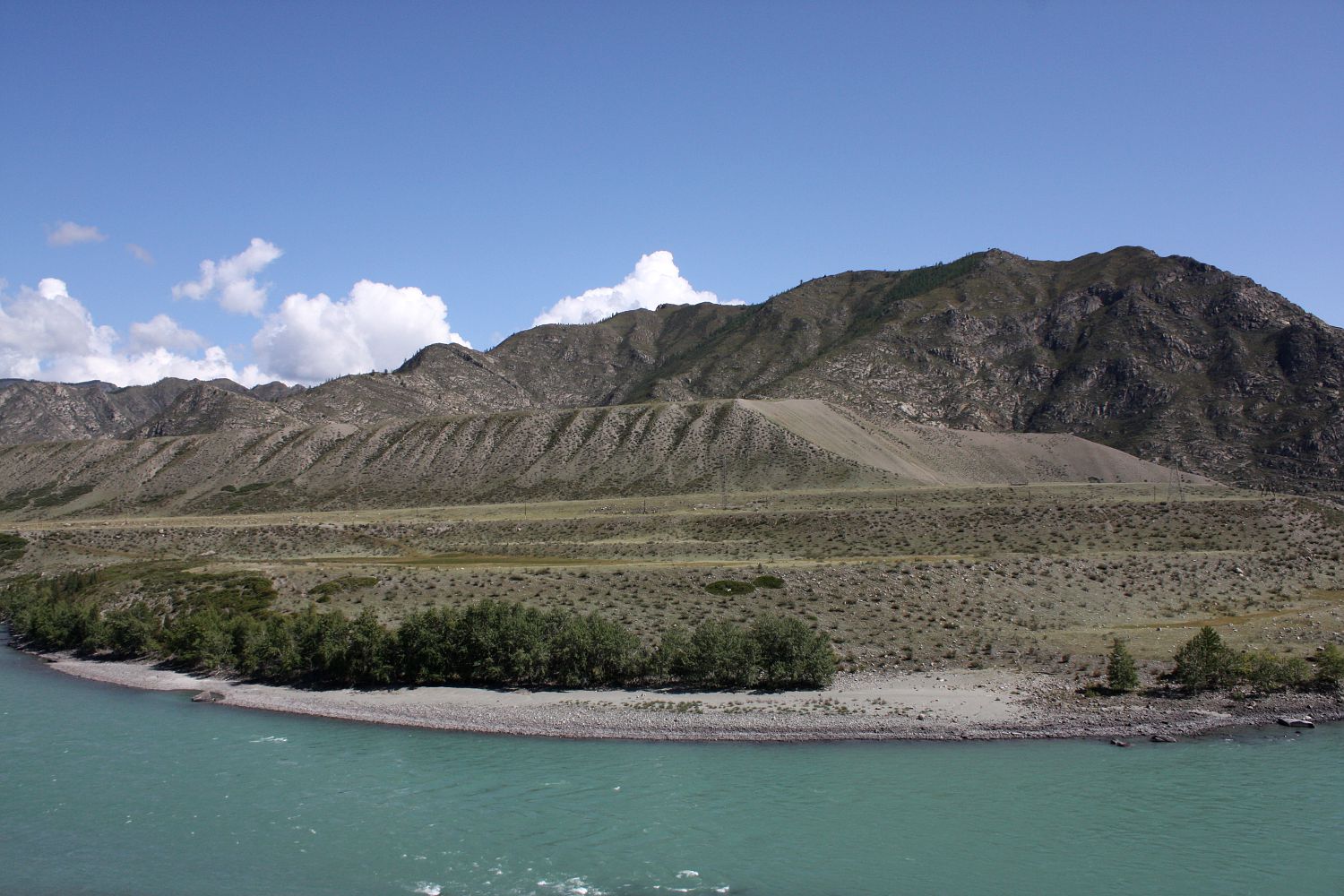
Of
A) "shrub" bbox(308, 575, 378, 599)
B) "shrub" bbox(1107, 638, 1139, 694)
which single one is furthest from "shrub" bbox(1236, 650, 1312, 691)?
"shrub" bbox(308, 575, 378, 599)

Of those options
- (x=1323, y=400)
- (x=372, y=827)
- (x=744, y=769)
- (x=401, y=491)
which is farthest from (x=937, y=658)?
(x=1323, y=400)

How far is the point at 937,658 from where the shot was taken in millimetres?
41469

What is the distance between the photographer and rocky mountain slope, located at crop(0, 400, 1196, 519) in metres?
122

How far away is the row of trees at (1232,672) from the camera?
37000 millimetres

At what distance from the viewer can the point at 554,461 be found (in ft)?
448

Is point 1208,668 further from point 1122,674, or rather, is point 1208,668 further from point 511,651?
point 511,651

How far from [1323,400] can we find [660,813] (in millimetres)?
182287

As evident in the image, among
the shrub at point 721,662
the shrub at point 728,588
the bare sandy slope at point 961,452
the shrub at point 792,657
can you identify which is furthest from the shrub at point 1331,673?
the bare sandy slope at point 961,452

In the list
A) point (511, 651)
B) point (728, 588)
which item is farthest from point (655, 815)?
point (728, 588)

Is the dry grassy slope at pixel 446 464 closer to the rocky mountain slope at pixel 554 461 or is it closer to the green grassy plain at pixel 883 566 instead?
the rocky mountain slope at pixel 554 461

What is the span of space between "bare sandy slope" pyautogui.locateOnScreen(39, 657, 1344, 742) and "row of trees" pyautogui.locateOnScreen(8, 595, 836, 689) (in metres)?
1.16

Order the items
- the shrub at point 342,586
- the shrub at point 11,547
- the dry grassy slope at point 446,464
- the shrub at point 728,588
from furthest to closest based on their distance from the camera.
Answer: the dry grassy slope at point 446,464
the shrub at point 11,547
the shrub at point 342,586
the shrub at point 728,588

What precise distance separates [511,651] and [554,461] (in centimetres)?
9661

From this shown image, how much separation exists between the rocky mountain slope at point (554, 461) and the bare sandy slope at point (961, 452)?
1.13 ft
